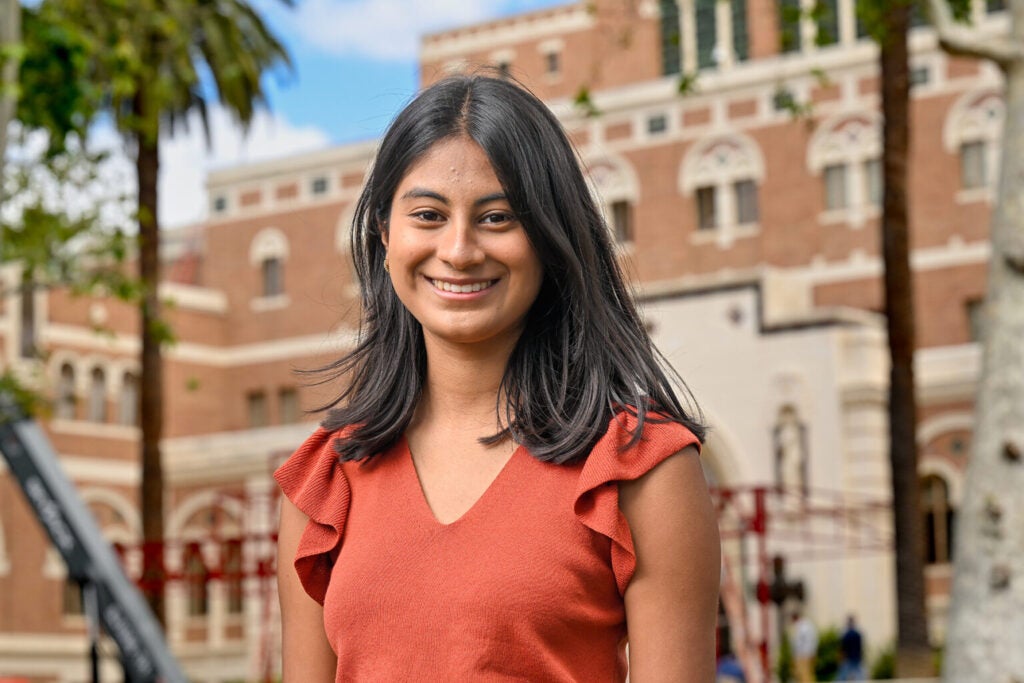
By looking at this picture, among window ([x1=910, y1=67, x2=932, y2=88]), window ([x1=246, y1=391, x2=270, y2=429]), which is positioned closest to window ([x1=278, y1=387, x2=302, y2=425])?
window ([x1=246, y1=391, x2=270, y2=429])

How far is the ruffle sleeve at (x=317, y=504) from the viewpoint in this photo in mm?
2258

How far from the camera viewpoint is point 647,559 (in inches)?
82.7

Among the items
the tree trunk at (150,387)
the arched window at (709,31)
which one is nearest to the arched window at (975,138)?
the arched window at (709,31)

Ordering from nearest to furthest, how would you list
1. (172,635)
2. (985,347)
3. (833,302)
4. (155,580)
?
(985,347), (155,580), (833,302), (172,635)

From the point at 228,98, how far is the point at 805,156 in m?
13.9

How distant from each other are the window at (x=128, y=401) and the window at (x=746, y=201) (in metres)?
14.4

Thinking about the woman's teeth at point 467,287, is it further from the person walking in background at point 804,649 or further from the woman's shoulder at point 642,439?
the person walking in background at point 804,649

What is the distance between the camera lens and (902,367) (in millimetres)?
19484

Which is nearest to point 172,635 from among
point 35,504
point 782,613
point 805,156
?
point 782,613

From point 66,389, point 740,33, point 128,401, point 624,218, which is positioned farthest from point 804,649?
point 740,33

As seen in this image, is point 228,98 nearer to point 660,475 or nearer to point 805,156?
point 805,156

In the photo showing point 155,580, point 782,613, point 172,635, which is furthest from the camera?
point 172,635

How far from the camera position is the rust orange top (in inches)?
82.4

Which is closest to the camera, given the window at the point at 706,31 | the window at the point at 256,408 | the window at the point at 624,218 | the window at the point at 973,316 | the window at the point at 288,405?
the window at the point at 973,316
